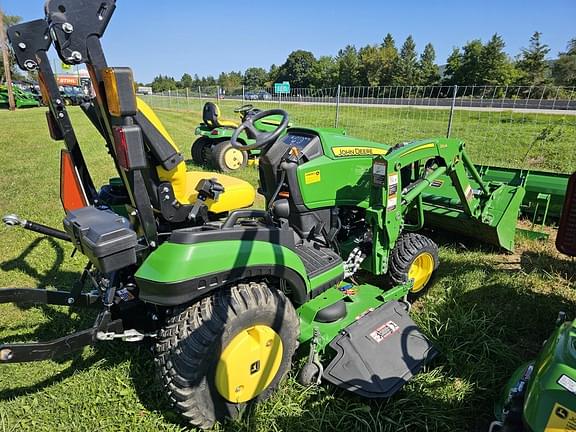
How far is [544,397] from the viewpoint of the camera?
49.4 inches

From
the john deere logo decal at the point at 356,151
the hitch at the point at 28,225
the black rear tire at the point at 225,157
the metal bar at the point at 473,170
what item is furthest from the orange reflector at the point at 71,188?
the black rear tire at the point at 225,157

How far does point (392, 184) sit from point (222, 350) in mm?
1656

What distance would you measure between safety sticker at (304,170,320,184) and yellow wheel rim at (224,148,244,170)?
5.64m

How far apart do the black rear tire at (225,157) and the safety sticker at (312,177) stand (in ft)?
18.1

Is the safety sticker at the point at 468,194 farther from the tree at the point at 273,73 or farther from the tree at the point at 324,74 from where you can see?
the tree at the point at 273,73

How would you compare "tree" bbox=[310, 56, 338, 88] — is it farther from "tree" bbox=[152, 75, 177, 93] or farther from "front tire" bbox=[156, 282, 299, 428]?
"front tire" bbox=[156, 282, 299, 428]

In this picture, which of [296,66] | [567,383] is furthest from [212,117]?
[296,66]

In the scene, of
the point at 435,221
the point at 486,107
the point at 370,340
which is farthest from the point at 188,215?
the point at 486,107

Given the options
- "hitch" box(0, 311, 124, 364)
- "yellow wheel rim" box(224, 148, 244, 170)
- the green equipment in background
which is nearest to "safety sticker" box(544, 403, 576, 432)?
"hitch" box(0, 311, 124, 364)

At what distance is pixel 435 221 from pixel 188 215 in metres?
2.97

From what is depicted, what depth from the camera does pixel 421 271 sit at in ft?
11.9

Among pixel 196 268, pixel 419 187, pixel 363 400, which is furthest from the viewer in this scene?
pixel 419 187

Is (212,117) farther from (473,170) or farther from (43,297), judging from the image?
(43,297)

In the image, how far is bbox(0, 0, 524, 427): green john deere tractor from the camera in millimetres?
1991
